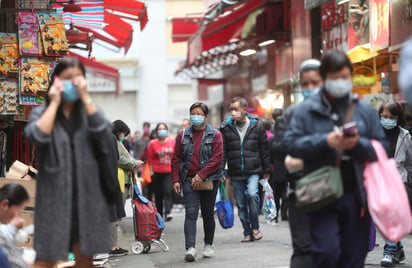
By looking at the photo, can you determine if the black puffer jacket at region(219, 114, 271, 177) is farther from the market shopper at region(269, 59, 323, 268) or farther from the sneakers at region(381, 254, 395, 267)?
the market shopper at region(269, 59, 323, 268)

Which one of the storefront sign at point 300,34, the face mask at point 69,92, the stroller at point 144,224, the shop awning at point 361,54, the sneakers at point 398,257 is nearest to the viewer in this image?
the face mask at point 69,92

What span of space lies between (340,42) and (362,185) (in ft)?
38.8

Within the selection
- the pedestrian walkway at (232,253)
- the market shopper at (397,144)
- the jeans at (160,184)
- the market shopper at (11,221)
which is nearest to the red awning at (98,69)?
the jeans at (160,184)

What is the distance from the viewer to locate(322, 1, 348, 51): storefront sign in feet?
55.0

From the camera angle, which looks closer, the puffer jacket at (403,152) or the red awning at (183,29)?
the puffer jacket at (403,152)

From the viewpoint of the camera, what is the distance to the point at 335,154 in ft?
18.2

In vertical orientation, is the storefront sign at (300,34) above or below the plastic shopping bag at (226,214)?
above

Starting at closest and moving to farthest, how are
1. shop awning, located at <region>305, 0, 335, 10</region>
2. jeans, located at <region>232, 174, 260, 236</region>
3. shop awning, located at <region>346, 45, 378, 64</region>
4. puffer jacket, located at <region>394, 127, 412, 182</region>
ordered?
puffer jacket, located at <region>394, 127, 412, 182</region>, jeans, located at <region>232, 174, 260, 236</region>, shop awning, located at <region>305, 0, 335, 10</region>, shop awning, located at <region>346, 45, 378, 64</region>

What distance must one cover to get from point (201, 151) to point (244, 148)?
5.59ft

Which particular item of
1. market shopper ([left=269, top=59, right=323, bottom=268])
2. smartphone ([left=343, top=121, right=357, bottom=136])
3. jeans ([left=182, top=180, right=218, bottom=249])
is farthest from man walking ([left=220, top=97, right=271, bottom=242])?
smartphone ([left=343, top=121, right=357, bottom=136])

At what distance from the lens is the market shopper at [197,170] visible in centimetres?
1010

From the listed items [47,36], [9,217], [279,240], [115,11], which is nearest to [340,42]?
[115,11]

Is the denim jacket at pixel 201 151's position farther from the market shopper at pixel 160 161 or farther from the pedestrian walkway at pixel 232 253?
the market shopper at pixel 160 161

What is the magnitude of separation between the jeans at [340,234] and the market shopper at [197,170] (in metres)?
4.53
